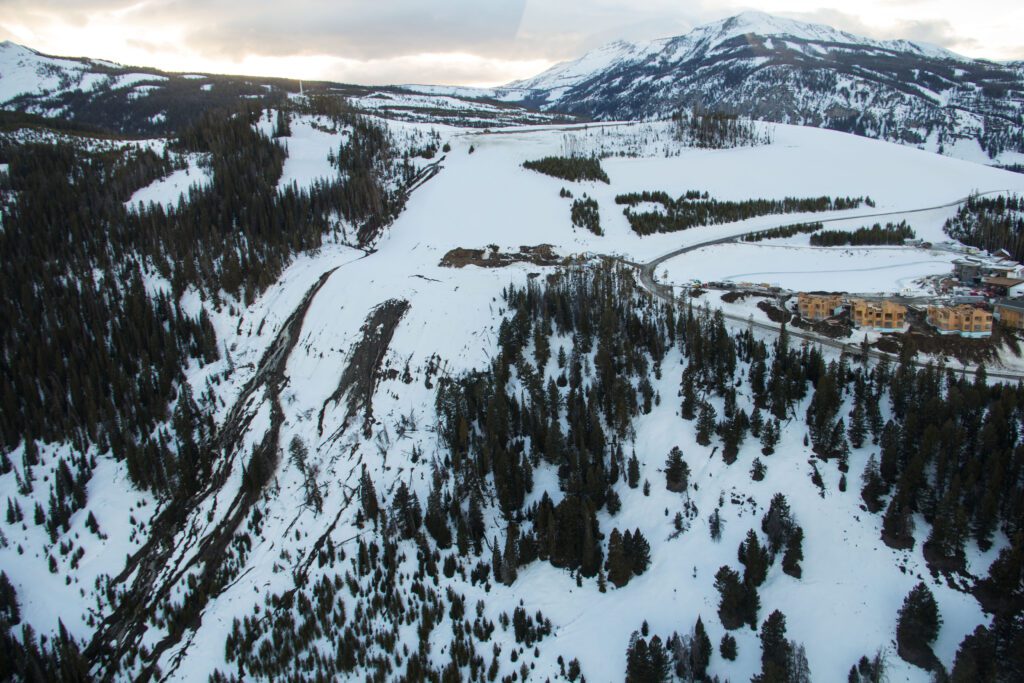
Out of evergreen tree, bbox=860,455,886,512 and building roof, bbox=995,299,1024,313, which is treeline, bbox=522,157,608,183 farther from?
evergreen tree, bbox=860,455,886,512

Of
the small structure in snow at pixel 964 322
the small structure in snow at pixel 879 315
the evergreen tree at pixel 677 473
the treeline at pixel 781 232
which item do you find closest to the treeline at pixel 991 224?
the treeline at pixel 781 232

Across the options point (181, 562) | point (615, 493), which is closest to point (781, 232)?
point (615, 493)

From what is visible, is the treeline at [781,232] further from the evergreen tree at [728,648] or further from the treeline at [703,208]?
the evergreen tree at [728,648]

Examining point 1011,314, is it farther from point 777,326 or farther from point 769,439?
point 769,439

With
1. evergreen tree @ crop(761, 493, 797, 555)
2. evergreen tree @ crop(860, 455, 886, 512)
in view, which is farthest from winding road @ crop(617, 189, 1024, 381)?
evergreen tree @ crop(761, 493, 797, 555)

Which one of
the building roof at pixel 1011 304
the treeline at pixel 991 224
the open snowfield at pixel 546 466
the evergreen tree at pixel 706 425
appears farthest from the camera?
the treeline at pixel 991 224

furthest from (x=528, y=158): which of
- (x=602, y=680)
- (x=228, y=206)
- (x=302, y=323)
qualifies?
(x=602, y=680)

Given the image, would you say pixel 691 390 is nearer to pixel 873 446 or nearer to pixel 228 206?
pixel 873 446

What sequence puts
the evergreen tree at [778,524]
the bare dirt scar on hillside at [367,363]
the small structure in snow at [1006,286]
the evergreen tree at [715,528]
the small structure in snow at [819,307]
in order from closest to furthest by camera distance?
the evergreen tree at [778,524] → the evergreen tree at [715,528] → the small structure in snow at [819,307] → the bare dirt scar on hillside at [367,363] → the small structure in snow at [1006,286]
